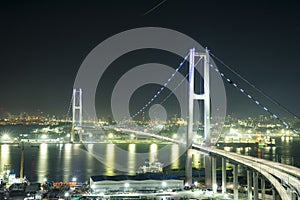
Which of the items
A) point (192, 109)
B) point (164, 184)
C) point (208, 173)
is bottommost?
point (164, 184)

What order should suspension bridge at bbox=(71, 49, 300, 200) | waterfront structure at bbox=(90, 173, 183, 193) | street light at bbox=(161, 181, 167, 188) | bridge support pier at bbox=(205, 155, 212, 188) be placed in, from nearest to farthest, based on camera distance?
suspension bridge at bbox=(71, 49, 300, 200), waterfront structure at bbox=(90, 173, 183, 193), street light at bbox=(161, 181, 167, 188), bridge support pier at bbox=(205, 155, 212, 188)

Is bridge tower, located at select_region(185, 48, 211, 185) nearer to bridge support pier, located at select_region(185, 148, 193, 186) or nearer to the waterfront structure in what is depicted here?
bridge support pier, located at select_region(185, 148, 193, 186)

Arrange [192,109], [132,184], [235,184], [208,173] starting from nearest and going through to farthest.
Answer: [235,184] < [132,184] < [208,173] < [192,109]

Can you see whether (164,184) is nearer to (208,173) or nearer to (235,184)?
(208,173)

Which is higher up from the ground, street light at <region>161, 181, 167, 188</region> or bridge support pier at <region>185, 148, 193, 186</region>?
bridge support pier at <region>185, 148, 193, 186</region>

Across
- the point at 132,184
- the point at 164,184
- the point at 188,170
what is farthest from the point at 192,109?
the point at 132,184

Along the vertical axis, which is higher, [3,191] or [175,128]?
[175,128]

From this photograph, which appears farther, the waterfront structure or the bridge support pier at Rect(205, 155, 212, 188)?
the bridge support pier at Rect(205, 155, 212, 188)

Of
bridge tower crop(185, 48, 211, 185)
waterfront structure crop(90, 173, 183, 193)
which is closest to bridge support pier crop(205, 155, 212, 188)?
bridge tower crop(185, 48, 211, 185)

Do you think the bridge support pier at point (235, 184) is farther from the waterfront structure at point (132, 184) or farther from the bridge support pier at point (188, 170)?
the bridge support pier at point (188, 170)

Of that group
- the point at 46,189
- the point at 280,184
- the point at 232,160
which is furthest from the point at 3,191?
the point at 280,184

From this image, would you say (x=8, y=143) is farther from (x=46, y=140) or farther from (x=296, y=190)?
(x=296, y=190)
